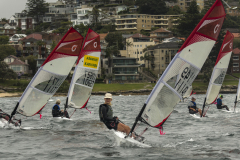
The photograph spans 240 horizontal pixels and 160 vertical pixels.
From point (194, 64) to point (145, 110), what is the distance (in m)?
2.09

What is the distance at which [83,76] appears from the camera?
2031 cm

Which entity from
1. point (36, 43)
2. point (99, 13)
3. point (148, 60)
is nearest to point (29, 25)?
point (99, 13)

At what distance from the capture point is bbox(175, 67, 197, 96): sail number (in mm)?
11625

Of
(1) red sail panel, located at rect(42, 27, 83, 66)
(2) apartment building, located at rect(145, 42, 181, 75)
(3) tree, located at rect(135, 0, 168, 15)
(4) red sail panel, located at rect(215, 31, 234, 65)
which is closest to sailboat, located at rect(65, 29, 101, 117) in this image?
(1) red sail panel, located at rect(42, 27, 83, 66)

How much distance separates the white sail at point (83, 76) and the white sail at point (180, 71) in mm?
9225

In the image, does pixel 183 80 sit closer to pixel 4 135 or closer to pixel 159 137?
pixel 159 137

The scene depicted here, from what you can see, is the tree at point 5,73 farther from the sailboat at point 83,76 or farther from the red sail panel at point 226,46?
the red sail panel at point 226,46

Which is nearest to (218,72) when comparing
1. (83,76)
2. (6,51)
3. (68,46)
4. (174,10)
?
(83,76)

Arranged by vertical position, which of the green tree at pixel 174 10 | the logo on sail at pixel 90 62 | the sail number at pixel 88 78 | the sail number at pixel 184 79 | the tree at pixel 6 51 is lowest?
the tree at pixel 6 51

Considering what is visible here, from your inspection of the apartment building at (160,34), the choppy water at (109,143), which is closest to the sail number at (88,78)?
the choppy water at (109,143)

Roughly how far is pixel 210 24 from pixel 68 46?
823 centimetres

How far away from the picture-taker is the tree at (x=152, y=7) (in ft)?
501

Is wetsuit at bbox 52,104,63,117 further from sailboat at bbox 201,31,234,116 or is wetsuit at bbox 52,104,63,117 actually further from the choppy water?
sailboat at bbox 201,31,234,116

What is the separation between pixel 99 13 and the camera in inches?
6127
